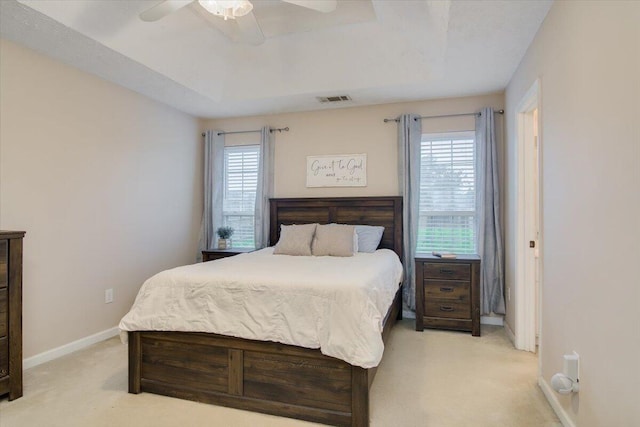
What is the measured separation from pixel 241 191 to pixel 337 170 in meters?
1.34

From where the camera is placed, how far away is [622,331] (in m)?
1.40

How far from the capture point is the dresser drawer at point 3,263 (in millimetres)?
2229

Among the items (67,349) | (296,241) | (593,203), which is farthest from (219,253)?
(593,203)

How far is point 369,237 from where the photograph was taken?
387 centimetres

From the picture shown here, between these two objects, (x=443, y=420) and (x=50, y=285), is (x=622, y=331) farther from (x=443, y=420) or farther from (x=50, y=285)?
(x=50, y=285)

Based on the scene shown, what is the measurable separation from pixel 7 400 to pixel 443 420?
269cm

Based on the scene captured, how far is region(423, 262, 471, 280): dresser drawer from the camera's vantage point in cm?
357

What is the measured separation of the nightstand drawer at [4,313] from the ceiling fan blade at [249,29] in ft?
7.40

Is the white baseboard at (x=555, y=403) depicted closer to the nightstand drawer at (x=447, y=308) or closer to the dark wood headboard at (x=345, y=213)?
the nightstand drawer at (x=447, y=308)

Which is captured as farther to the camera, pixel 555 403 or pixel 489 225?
pixel 489 225

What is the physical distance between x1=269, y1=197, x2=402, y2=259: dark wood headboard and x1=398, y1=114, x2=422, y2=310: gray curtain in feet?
0.25

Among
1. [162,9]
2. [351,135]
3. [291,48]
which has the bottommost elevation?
[351,135]

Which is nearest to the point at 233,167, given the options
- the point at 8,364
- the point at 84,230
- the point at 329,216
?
the point at 329,216

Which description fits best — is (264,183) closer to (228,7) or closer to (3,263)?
(228,7)
